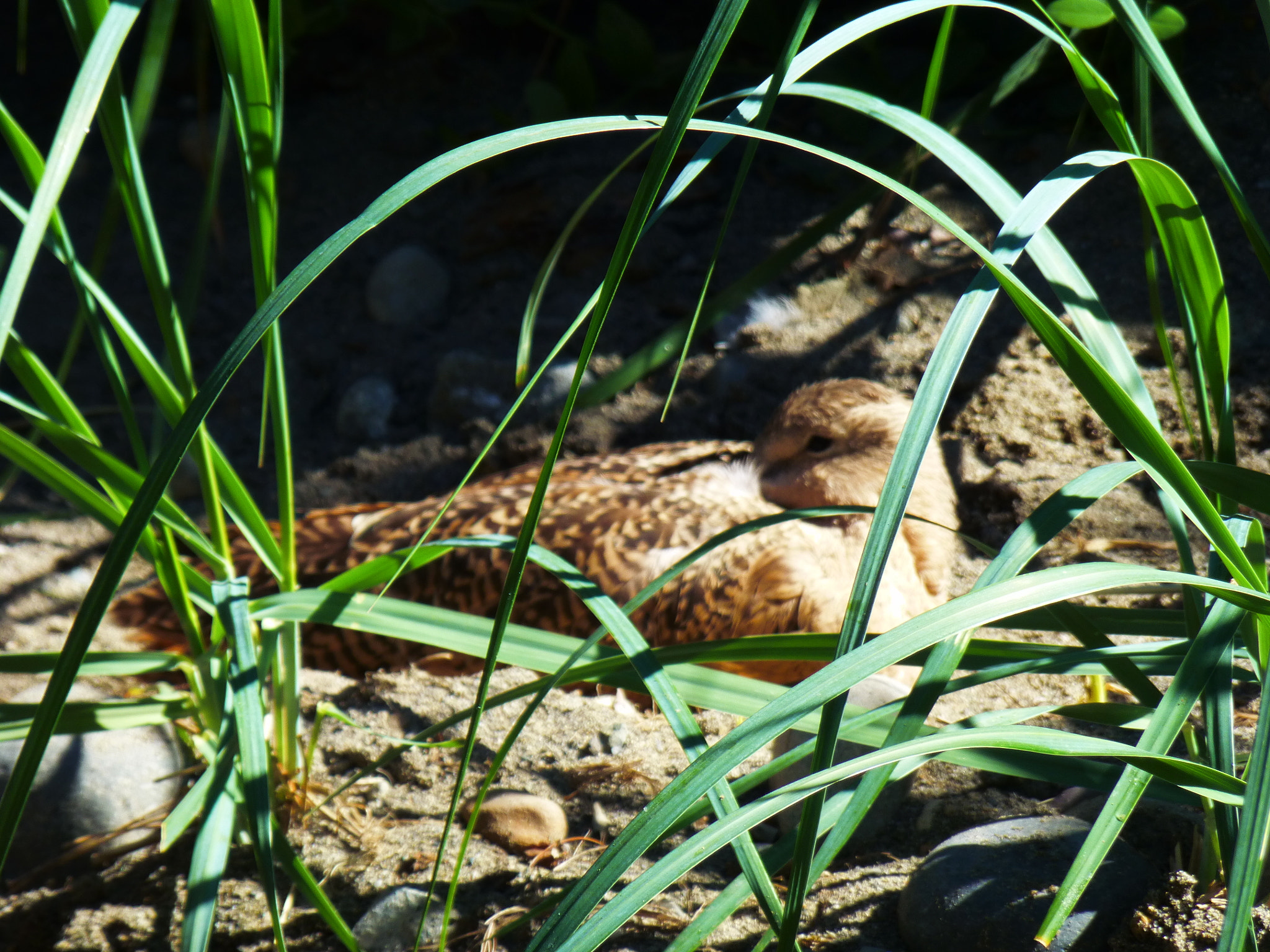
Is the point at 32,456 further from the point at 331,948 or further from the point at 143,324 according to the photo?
the point at 143,324

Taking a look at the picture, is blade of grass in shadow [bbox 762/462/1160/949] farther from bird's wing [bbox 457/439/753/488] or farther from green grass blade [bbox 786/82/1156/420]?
bird's wing [bbox 457/439/753/488]

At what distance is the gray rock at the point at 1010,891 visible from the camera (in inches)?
37.5

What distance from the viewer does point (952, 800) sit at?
1277 millimetres

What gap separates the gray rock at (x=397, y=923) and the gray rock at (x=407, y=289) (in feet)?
7.55

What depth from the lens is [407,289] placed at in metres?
3.20

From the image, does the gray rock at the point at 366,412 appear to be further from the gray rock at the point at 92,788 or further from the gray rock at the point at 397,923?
the gray rock at the point at 397,923

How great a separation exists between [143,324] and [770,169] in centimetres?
233

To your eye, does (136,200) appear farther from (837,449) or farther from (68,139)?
(837,449)

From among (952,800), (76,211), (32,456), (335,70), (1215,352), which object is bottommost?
(952,800)

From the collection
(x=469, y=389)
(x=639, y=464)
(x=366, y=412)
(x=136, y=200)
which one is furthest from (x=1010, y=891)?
(x=366, y=412)

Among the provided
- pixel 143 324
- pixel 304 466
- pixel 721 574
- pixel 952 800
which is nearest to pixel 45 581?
pixel 304 466

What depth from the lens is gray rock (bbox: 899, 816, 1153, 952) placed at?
37.5 inches

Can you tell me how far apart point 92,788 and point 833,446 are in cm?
173

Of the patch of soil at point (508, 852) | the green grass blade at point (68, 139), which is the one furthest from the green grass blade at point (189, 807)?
the green grass blade at point (68, 139)
